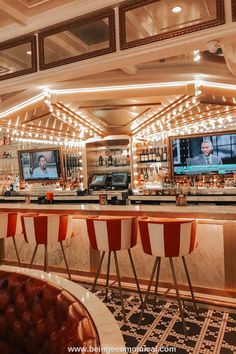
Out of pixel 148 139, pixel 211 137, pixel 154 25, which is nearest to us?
pixel 154 25

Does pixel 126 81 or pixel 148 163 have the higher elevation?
pixel 126 81

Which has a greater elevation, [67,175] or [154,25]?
[154,25]

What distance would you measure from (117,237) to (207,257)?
1.12m

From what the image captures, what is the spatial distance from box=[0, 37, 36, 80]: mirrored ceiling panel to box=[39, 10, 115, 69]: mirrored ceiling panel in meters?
0.15

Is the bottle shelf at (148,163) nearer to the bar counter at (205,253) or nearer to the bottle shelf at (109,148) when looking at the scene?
the bottle shelf at (109,148)

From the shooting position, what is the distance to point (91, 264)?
429 cm

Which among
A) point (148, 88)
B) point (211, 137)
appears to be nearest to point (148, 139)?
point (211, 137)

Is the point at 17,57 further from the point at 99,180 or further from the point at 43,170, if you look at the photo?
the point at 43,170

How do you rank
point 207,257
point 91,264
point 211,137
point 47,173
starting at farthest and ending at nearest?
point 47,173
point 211,137
point 91,264
point 207,257

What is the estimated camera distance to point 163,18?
2701 mm

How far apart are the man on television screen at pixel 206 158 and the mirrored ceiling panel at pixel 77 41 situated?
4919 millimetres

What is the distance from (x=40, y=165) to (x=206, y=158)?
4927mm

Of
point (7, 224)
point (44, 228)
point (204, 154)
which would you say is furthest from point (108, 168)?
point (44, 228)

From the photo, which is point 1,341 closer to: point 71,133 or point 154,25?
point 154,25
